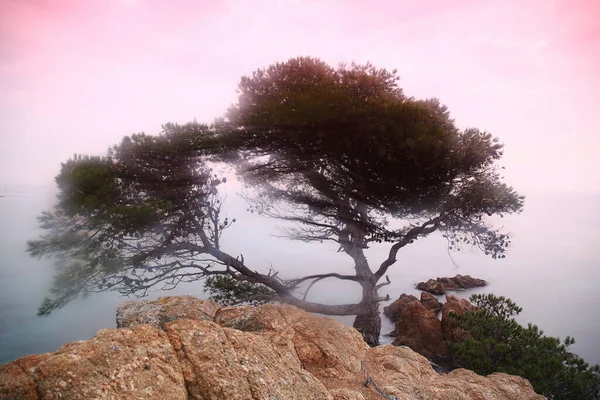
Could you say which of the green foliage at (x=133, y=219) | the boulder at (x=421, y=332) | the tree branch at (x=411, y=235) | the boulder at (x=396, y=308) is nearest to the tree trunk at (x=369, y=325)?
the tree branch at (x=411, y=235)

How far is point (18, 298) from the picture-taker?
12.9 metres

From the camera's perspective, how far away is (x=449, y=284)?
94.6 ft

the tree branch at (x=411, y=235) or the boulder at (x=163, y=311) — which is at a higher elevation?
the tree branch at (x=411, y=235)

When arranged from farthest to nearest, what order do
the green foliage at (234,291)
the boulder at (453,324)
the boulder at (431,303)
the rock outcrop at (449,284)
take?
the rock outcrop at (449,284) < the boulder at (431,303) < the boulder at (453,324) < the green foliage at (234,291)

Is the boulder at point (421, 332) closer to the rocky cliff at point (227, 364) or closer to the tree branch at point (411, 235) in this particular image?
the tree branch at point (411, 235)

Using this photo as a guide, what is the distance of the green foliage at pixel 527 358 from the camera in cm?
990

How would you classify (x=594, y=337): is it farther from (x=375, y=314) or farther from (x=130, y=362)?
(x=130, y=362)

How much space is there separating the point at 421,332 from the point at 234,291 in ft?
32.3

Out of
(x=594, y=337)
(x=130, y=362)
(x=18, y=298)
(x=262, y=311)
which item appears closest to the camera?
(x=130, y=362)

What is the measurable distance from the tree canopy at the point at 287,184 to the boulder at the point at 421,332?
386cm

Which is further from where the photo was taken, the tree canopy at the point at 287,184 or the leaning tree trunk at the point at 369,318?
the leaning tree trunk at the point at 369,318

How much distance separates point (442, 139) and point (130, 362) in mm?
10388

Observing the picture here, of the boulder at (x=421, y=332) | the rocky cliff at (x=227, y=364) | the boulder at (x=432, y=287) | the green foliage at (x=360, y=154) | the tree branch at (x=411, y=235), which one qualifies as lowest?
the boulder at (x=421, y=332)

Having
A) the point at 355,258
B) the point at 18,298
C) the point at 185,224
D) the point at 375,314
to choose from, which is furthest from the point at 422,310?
the point at 18,298
